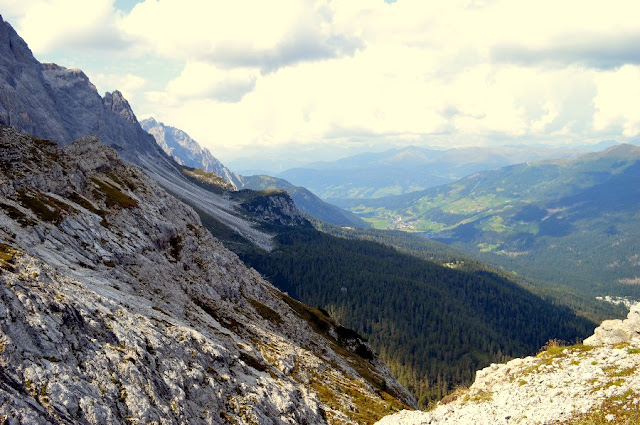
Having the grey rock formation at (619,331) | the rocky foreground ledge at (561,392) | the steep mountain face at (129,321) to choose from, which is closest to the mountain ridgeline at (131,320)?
the steep mountain face at (129,321)

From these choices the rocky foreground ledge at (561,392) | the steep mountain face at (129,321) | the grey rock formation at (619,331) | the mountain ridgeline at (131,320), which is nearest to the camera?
the steep mountain face at (129,321)

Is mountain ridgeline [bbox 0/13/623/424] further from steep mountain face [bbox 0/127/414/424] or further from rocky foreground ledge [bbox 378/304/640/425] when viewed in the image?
rocky foreground ledge [bbox 378/304/640/425]

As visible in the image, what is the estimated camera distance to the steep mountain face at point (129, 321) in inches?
1232

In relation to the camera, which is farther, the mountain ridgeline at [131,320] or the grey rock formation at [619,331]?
the grey rock formation at [619,331]

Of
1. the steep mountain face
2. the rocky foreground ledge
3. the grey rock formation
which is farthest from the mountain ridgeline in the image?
the grey rock formation

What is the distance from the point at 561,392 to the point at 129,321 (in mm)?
44848

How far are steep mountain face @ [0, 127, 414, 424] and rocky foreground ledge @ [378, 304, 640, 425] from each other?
22.2m

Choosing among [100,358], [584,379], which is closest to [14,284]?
[100,358]

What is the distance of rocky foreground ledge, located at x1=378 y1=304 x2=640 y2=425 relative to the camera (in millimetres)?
33250

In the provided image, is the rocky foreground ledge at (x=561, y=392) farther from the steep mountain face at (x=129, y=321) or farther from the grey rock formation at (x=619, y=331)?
the steep mountain face at (x=129, y=321)

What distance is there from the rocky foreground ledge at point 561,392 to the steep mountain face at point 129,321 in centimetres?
2221

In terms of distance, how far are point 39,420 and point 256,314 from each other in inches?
2542

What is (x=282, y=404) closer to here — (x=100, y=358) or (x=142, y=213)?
(x=100, y=358)

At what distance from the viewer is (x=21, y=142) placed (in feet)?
223
